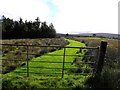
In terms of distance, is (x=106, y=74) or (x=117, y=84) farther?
(x=106, y=74)

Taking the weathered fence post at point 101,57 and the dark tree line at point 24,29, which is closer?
the weathered fence post at point 101,57

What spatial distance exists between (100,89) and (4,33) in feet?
242

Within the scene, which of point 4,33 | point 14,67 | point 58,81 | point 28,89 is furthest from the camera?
point 4,33

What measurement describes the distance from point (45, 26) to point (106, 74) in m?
89.1

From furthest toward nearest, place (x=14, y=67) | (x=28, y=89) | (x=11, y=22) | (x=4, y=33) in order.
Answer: (x=11, y=22)
(x=4, y=33)
(x=14, y=67)
(x=28, y=89)

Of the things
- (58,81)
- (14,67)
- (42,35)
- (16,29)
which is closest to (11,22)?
(16,29)

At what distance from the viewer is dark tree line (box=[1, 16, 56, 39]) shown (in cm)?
8181

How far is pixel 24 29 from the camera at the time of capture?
278 feet

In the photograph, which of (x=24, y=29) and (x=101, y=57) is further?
(x=24, y=29)

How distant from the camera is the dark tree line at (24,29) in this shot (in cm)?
8181

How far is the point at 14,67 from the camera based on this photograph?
542 inches

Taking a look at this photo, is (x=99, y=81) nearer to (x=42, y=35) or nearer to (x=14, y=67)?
(x=14, y=67)

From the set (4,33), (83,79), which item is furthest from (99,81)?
(4,33)

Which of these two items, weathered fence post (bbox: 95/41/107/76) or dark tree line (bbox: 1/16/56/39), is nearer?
weathered fence post (bbox: 95/41/107/76)
